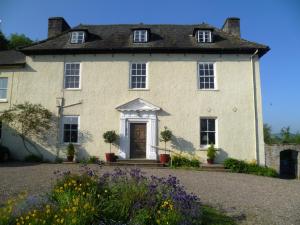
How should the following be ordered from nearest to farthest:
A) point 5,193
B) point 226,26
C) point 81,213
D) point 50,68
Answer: point 81,213, point 5,193, point 50,68, point 226,26

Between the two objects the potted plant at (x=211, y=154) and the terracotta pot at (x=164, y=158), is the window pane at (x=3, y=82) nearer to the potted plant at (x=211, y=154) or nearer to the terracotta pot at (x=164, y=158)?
the terracotta pot at (x=164, y=158)

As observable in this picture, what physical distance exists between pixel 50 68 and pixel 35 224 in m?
13.9

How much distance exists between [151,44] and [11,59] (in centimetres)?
913

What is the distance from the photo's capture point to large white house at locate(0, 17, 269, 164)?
16.0 metres

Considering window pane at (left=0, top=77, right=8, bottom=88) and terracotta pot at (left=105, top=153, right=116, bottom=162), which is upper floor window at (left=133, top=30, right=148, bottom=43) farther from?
window pane at (left=0, top=77, right=8, bottom=88)

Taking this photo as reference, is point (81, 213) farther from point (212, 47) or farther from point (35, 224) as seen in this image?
point (212, 47)

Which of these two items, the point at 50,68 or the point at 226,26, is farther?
the point at 226,26

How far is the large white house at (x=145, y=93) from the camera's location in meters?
16.0

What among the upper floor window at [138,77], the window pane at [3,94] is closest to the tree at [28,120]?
the window pane at [3,94]

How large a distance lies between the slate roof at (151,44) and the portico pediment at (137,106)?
10.1 feet

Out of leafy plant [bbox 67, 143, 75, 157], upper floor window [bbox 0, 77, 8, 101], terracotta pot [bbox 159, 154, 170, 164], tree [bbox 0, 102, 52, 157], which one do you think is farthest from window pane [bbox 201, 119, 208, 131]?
upper floor window [bbox 0, 77, 8, 101]

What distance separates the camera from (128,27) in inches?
766

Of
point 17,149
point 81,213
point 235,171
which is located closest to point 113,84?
point 17,149

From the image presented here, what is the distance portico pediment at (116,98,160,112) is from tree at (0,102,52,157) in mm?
4393
